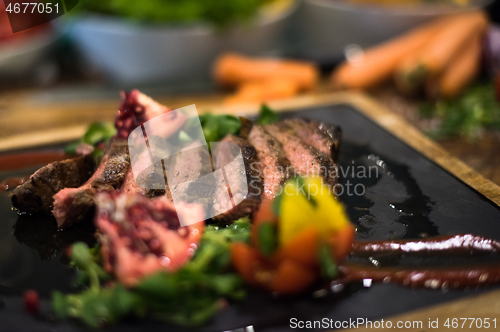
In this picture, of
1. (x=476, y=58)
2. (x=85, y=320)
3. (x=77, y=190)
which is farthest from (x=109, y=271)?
(x=476, y=58)

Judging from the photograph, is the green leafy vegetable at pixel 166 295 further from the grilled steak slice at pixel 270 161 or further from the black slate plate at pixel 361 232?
the grilled steak slice at pixel 270 161

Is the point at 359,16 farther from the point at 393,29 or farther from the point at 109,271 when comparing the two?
the point at 109,271

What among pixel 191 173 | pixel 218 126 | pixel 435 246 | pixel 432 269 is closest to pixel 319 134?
pixel 218 126

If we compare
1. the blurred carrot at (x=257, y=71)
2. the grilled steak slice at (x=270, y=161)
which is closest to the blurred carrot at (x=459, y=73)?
the blurred carrot at (x=257, y=71)

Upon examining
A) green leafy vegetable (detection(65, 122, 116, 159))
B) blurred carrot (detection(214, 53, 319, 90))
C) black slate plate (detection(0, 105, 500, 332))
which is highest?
blurred carrot (detection(214, 53, 319, 90))

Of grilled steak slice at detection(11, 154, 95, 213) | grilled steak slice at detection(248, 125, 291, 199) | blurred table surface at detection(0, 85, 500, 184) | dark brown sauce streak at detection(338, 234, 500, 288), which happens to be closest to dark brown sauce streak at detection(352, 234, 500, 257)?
dark brown sauce streak at detection(338, 234, 500, 288)

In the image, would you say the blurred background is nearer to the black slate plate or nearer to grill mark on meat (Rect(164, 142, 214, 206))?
the black slate plate
